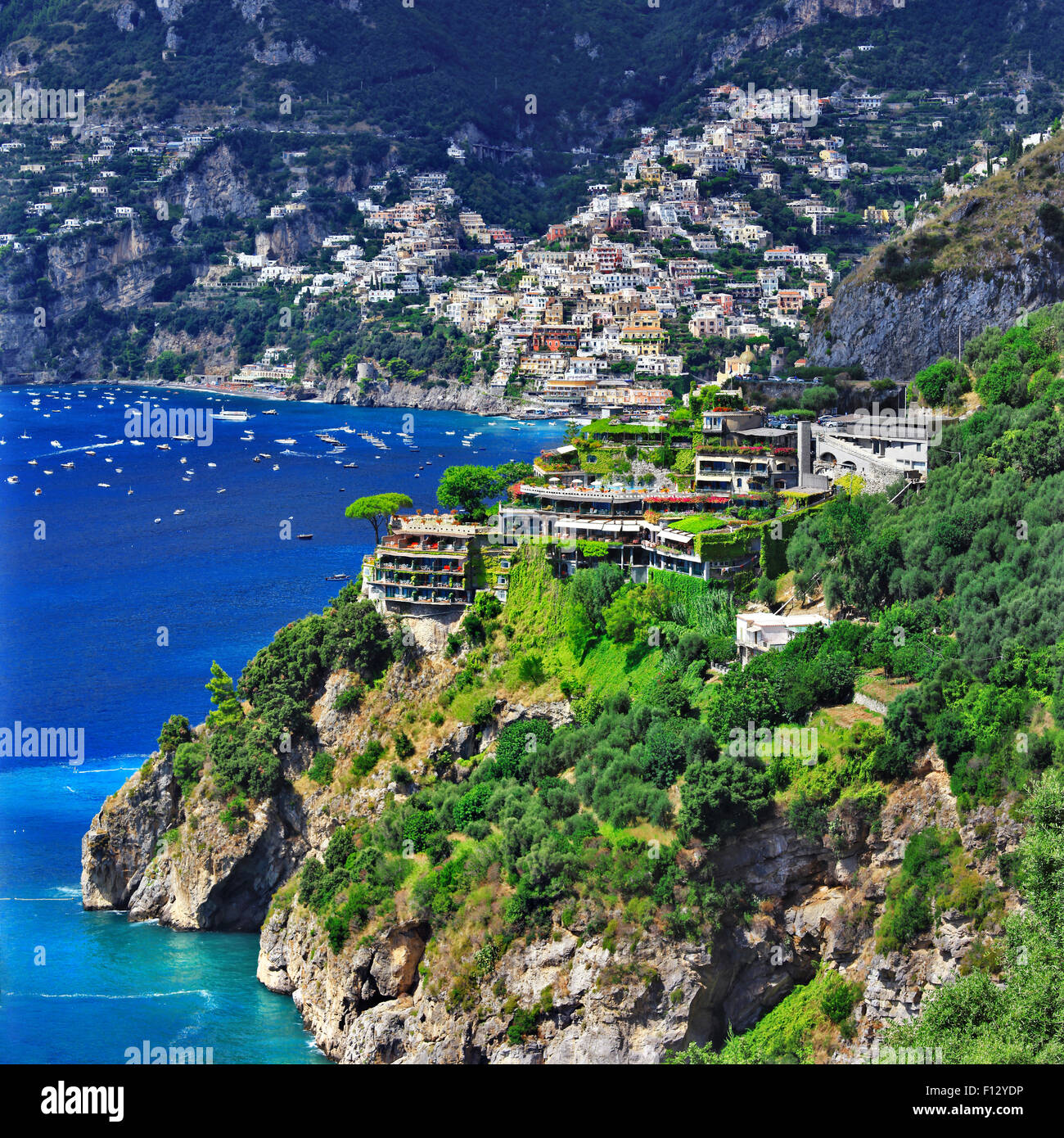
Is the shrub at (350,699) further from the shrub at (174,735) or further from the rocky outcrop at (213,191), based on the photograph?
the rocky outcrop at (213,191)

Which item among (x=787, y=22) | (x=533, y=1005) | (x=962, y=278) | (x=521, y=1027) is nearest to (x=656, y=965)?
(x=533, y=1005)

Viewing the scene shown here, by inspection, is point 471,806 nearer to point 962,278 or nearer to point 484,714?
point 484,714

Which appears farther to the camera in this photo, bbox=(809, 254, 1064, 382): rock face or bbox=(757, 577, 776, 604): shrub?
bbox=(809, 254, 1064, 382): rock face

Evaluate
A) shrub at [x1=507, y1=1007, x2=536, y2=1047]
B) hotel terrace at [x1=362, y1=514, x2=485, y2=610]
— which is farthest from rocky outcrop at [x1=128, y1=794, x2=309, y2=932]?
shrub at [x1=507, y1=1007, x2=536, y2=1047]

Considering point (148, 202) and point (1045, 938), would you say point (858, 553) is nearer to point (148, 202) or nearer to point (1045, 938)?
point (1045, 938)

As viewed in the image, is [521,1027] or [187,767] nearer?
[521,1027]

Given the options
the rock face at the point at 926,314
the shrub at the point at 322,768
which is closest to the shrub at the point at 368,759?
the shrub at the point at 322,768

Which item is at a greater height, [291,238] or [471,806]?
[291,238]

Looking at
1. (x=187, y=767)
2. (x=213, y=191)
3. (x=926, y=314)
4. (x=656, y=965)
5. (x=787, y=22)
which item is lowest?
(x=656, y=965)

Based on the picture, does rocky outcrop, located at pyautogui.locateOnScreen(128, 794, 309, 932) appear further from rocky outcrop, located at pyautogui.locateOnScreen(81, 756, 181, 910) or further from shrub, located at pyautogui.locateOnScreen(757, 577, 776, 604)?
shrub, located at pyautogui.locateOnScreen(757, 577, 776, 604)
